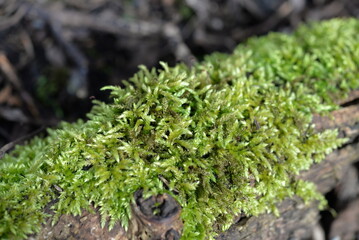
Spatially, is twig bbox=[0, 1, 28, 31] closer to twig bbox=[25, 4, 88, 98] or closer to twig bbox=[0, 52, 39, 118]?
twig bbox=[25, 4, 88, 98]

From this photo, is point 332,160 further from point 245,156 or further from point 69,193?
point 69,193

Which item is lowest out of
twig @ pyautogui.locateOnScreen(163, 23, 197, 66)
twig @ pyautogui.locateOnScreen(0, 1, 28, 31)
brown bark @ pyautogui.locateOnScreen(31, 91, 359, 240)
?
brown bark @ pyautogui.locateOnScreen(31, 91, 359, 240)

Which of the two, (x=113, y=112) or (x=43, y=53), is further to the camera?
(x=43, y=53)

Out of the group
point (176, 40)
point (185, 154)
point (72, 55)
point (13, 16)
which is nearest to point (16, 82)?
point (72, 55)

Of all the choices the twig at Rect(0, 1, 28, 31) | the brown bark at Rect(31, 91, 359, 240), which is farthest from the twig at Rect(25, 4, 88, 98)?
the brown bark at Rect(31, 91, 359, 240)

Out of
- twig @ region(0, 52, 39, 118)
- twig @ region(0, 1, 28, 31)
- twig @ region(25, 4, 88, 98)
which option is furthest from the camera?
twig @ region(0, 1, 28, 31)

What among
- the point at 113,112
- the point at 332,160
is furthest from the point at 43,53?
the point at 332,160

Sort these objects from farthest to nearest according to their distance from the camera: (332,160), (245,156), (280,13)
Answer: (280,13)
(332,160)
(245,156)
